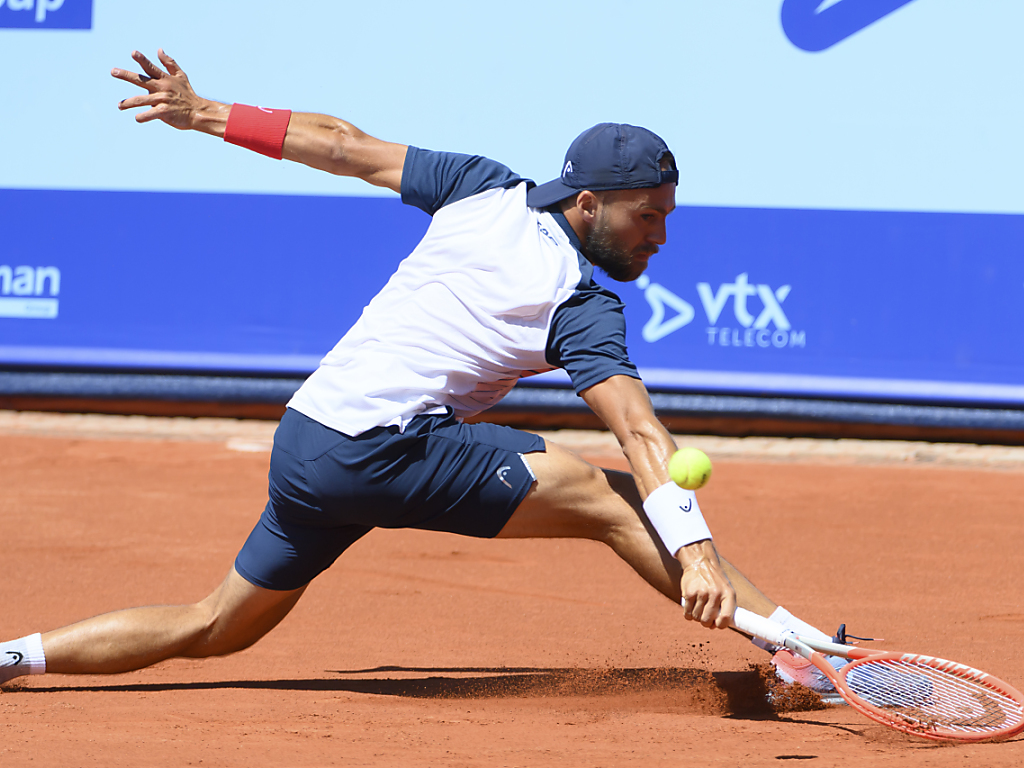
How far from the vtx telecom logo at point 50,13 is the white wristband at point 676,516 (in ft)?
19.1

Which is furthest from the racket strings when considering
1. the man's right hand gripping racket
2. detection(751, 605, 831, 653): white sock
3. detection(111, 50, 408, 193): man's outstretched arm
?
detection(111, 50, 408, 193): man's outstretched arm

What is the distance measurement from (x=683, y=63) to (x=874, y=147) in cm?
116

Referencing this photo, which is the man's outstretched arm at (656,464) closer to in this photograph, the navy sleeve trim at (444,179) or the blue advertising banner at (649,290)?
the navy sleeve trim at (444,179)

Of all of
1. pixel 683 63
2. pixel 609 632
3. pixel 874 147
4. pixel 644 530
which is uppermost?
pixel 683 63

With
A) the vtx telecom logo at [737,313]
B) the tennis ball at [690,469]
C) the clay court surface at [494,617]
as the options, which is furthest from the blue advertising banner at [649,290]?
the tennis ball at [690,469]

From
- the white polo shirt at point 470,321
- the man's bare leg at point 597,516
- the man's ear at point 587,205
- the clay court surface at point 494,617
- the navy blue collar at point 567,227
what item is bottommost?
the clay court surface at point 494,617

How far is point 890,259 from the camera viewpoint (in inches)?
259

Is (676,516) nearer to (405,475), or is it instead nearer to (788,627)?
(788,627)

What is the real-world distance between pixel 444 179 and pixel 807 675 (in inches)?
55.8

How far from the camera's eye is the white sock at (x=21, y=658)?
2.74 metres

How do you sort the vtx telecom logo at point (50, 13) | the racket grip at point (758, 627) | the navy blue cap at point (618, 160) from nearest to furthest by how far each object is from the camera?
1. the racket grip at point (758, 627)
2. the navy blue cap at point (618, 160)
3. the vtx telecom logo at point (50, 13)

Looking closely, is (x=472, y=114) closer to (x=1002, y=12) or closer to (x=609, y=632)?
(x=1002, y=12)

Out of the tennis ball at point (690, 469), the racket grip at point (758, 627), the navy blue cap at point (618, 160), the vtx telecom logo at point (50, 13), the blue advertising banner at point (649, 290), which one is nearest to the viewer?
the tennis ball at point (690, 469)

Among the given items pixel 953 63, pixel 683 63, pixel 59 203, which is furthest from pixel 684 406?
pixel 59 203
